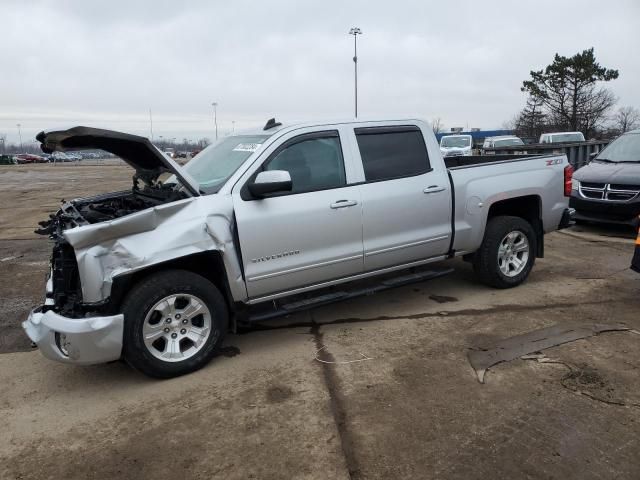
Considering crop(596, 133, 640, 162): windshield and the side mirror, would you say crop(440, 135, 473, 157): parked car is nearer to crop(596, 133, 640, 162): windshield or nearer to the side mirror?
crop(596, 133, 640, 162): windshield

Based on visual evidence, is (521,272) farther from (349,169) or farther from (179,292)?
(179,292)

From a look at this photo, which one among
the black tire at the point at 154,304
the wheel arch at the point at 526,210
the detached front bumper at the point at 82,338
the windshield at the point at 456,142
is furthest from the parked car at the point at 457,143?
the detached front bumper at the point at 82,338

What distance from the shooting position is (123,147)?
4.12 meters

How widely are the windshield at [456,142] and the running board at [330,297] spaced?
2273 cm

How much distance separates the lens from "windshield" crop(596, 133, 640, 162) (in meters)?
9.36

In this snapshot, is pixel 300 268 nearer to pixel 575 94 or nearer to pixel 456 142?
pixel 456 142

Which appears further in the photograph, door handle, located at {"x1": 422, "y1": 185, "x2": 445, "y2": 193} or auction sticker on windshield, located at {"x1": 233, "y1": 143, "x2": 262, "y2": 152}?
door handle, located at {"x1": 422, "y1": 185, "x2": 445, "y2": 193}

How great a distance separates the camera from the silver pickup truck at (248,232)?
146 inches

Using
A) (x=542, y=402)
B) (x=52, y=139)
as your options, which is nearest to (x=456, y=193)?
(x=542, y=402)

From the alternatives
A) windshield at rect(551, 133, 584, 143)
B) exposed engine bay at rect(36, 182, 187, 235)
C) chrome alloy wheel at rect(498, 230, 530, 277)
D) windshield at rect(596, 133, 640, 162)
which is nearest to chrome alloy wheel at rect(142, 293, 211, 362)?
exposed engine bay at rect(36, 182, 187, 235)

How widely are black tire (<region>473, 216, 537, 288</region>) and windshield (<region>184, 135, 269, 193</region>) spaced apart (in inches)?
106

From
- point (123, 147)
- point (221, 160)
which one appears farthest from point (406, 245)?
point (123, 147)

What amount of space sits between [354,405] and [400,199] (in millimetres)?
2138

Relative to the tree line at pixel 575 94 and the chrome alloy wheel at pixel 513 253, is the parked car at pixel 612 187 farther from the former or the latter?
the tree line at pixel 575 94
